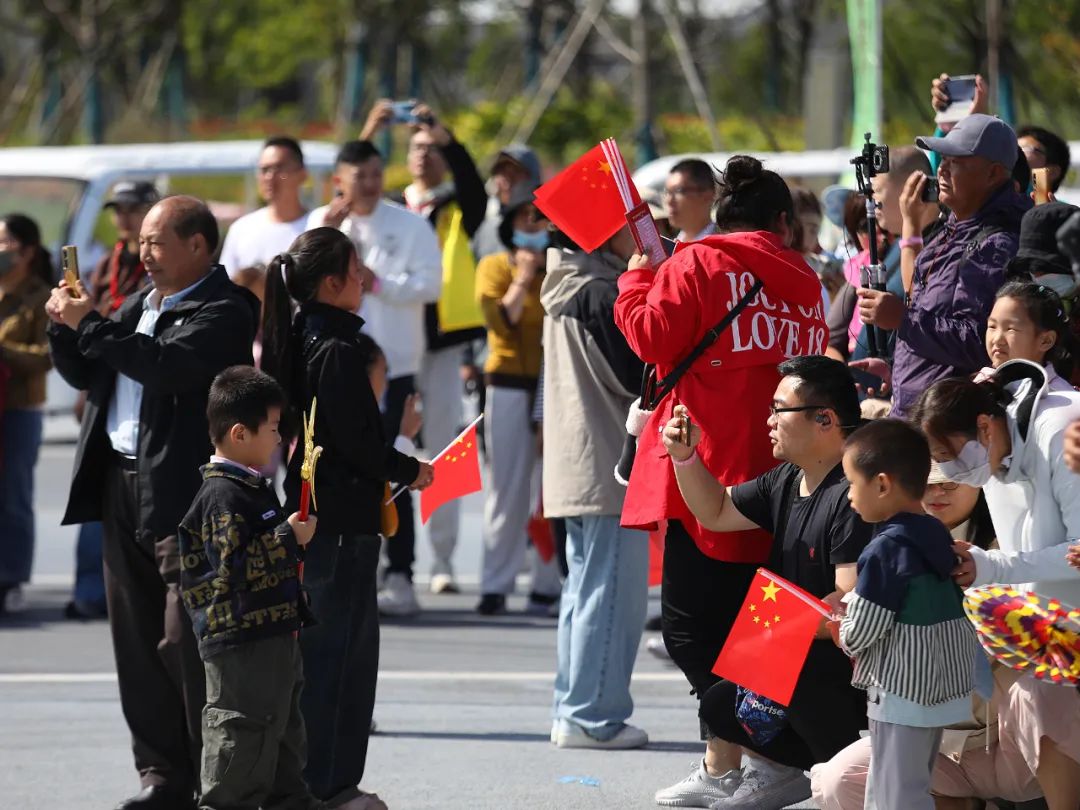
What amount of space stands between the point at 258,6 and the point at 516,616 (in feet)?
84.5

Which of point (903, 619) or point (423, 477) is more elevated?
point (423, 477)

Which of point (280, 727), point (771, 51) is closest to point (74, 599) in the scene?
point (280, 727)

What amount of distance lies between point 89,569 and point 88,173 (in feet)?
27.1

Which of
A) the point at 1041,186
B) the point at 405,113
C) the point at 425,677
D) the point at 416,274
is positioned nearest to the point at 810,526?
the point at 1041,186

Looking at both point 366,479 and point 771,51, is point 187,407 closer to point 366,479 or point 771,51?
point 366,479

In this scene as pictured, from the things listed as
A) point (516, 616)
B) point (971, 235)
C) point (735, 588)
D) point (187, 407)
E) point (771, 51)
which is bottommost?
point (516, 616)

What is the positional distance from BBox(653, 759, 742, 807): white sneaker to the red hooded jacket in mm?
742

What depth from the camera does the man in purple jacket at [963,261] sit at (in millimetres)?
5559

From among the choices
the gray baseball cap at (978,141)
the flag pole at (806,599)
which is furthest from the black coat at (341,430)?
the gray baseball cap at (978,141)

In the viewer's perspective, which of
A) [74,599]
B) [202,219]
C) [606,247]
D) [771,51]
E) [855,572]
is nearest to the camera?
[855,572]

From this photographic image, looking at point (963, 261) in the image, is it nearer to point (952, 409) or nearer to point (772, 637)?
point (952, 409)

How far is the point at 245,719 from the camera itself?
5.09 m

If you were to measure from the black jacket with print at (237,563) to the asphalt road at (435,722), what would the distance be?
1114 millimetres

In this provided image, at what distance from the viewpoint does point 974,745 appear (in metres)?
5.02
